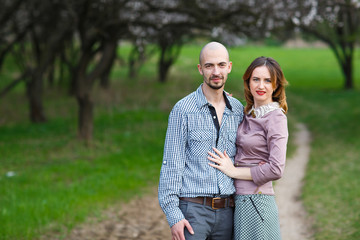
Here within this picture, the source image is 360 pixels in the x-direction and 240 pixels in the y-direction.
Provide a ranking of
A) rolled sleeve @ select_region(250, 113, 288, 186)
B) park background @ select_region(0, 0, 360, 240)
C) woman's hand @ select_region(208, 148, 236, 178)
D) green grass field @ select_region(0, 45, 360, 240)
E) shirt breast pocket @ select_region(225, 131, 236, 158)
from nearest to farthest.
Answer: rolled sleeve @ select_region(250, 113, 288, 186) → woman's hand @ select_region(208, 148, 236, 178) → shirt breast pocket @ select_region(225, 131, 236, 158) → green grass field @ select_region(0, 45, 360, 240) → park background @ select_region(0, 0, 360, 240)

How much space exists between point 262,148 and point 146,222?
13.8 feet

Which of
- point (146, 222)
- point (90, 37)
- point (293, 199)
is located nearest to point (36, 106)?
point (90, 37)

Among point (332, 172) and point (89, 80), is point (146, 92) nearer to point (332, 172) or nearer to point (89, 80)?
point (89, 80)

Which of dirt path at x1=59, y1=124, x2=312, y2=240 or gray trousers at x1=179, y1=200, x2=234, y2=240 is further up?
gray trousers at x1=179, y1=200, x2=234, y2=240

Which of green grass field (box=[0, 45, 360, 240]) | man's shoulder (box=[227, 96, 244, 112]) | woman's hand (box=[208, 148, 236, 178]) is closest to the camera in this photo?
woman's hand (box=[208, 148, 236, 178])

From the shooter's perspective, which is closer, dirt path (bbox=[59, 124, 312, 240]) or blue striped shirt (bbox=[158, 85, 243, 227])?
blue striped shirt (bbox=[158, 85, 243, 227])

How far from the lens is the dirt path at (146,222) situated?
646 cm

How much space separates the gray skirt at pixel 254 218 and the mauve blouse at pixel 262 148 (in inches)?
2.3

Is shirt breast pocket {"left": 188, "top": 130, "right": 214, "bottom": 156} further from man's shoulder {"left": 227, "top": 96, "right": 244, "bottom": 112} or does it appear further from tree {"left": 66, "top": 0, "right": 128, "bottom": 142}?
tree {"left": 66, "top": 0, "right": 128, "bottom": 142}

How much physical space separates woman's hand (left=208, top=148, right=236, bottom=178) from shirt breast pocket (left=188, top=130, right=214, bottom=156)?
0.19 feet

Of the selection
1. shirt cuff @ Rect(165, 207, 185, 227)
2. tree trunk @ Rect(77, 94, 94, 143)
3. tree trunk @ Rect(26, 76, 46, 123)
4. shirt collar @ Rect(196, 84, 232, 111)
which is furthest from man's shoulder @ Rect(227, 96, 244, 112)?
tree trunk @ Rect(26, 76, 46, 123)

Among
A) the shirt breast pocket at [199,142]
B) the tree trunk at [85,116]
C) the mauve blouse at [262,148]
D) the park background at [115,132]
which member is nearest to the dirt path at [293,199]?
the park background at [115,132]

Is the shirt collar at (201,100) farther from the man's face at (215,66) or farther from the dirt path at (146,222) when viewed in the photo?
the dirt path at (146,222)

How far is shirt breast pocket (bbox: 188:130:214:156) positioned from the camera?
322cm
